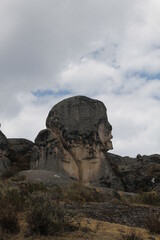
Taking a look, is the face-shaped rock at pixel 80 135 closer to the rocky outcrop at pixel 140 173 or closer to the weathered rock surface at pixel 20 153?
the rocky outcrop at pixel 140 173

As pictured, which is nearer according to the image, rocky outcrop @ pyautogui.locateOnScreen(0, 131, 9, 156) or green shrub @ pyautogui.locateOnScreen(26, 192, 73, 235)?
green shrub @ pyautogui.locateOnScreen(26, 192, 73, 235)

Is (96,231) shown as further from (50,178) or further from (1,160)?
(1,160)

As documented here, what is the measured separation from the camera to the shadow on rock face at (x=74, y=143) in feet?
106

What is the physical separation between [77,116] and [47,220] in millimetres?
24821

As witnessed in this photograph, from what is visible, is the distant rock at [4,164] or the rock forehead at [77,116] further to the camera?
the rock forehead at [77,116]

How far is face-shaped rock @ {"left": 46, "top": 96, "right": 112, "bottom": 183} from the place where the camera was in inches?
1272

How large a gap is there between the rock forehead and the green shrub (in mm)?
23592

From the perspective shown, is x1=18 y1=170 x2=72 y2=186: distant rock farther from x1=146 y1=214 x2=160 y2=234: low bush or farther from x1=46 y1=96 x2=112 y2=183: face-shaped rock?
x1=146 y1=214 x2=160 y2=234: low bush

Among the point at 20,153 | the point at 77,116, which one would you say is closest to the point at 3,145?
the point at 20,153

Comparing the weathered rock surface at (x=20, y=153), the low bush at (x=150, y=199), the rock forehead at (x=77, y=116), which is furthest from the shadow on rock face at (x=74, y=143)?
the low bush at (x=150, y=199)

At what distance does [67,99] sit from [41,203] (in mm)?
25034

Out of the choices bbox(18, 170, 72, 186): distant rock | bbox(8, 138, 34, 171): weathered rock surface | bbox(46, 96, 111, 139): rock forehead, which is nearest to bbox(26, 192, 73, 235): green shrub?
bbox(18, 170, 72, 186): distant rock

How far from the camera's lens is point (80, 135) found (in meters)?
32.3

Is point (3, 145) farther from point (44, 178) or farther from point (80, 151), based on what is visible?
point (44, 178)
